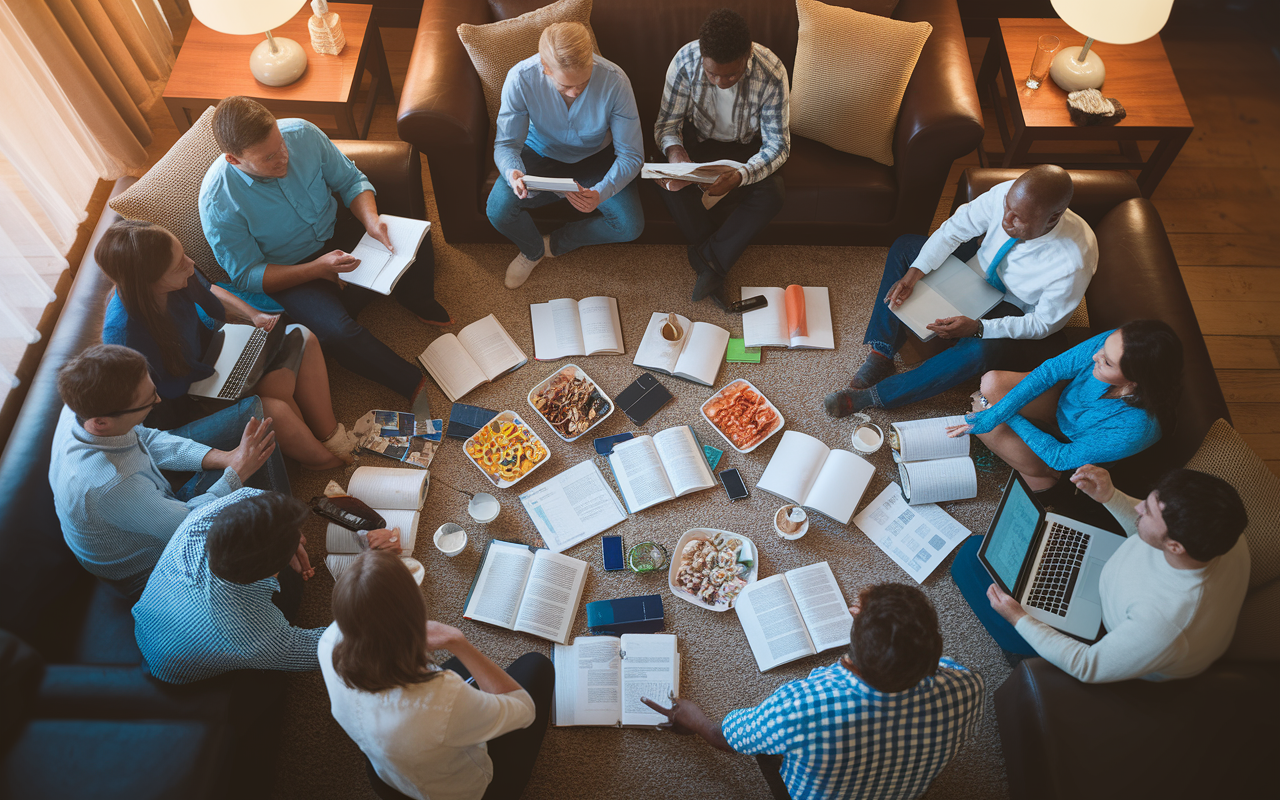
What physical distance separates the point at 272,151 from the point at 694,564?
2.03m

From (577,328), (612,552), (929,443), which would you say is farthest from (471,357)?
(929,443)

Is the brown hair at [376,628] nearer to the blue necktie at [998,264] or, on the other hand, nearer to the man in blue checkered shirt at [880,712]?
the man in blue checkered shirt at [880,712]

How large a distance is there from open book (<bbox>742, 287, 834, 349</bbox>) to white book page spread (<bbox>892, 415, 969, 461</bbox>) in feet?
1.78

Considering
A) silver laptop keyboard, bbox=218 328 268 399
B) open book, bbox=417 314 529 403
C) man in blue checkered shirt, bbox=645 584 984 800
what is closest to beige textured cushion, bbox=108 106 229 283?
silver laptop keyboard, bbox=218 328 268 399

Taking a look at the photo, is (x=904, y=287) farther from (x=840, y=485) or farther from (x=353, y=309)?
(x=353, y=309)

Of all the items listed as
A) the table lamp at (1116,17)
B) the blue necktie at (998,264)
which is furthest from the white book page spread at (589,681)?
the table lamp at (1116,17)

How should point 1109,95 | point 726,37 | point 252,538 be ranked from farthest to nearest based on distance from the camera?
point 1109,95 < point 726,37 < point 252,538

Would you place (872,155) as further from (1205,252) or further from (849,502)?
(1205,252)

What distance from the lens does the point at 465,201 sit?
3275mm

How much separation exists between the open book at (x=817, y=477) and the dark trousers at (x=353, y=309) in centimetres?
147

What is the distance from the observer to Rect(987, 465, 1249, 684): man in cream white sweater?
6.31ft

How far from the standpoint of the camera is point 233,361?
8.32 ft

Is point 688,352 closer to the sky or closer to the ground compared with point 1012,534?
closer to the sky

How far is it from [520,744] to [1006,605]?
1502mm
